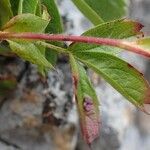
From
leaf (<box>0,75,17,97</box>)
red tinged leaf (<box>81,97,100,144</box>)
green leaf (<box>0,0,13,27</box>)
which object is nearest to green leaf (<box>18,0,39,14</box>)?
green leaf (<box>0,0,13,27</box>)

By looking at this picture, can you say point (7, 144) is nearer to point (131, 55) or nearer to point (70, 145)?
point (70, 145)

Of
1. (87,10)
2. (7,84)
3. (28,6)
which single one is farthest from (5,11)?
(7,84)

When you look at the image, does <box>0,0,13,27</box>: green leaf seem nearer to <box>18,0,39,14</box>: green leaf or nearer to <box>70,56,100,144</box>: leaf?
<box>18,0,39,14</box>: green leaf

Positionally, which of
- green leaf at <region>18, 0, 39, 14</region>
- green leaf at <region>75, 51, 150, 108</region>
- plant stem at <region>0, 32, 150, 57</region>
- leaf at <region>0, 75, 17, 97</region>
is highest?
green leaf at <region>18, 0, 39, 14</region>

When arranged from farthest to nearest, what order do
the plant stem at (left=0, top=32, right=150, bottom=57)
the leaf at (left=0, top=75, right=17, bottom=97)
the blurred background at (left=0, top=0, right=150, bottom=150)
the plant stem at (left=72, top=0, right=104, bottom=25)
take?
the blurred background at (left=0, top=0, right=150, bottom=150), the leaf at (left=0, top=75, right=17, bottom=97), the plant stem at (left=72, top=0, right=104, bottom=25), the plant stem at (left=0, top=32, right=150, bottom=57)

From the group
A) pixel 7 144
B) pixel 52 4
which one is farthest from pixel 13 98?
pixel 52 4

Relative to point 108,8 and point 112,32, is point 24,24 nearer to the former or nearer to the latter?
point 112,32

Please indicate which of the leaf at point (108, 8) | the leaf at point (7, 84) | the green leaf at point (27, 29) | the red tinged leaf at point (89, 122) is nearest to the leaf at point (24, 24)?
the green leaf at point (27, 29)

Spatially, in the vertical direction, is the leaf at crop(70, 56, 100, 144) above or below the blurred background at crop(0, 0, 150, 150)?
above
